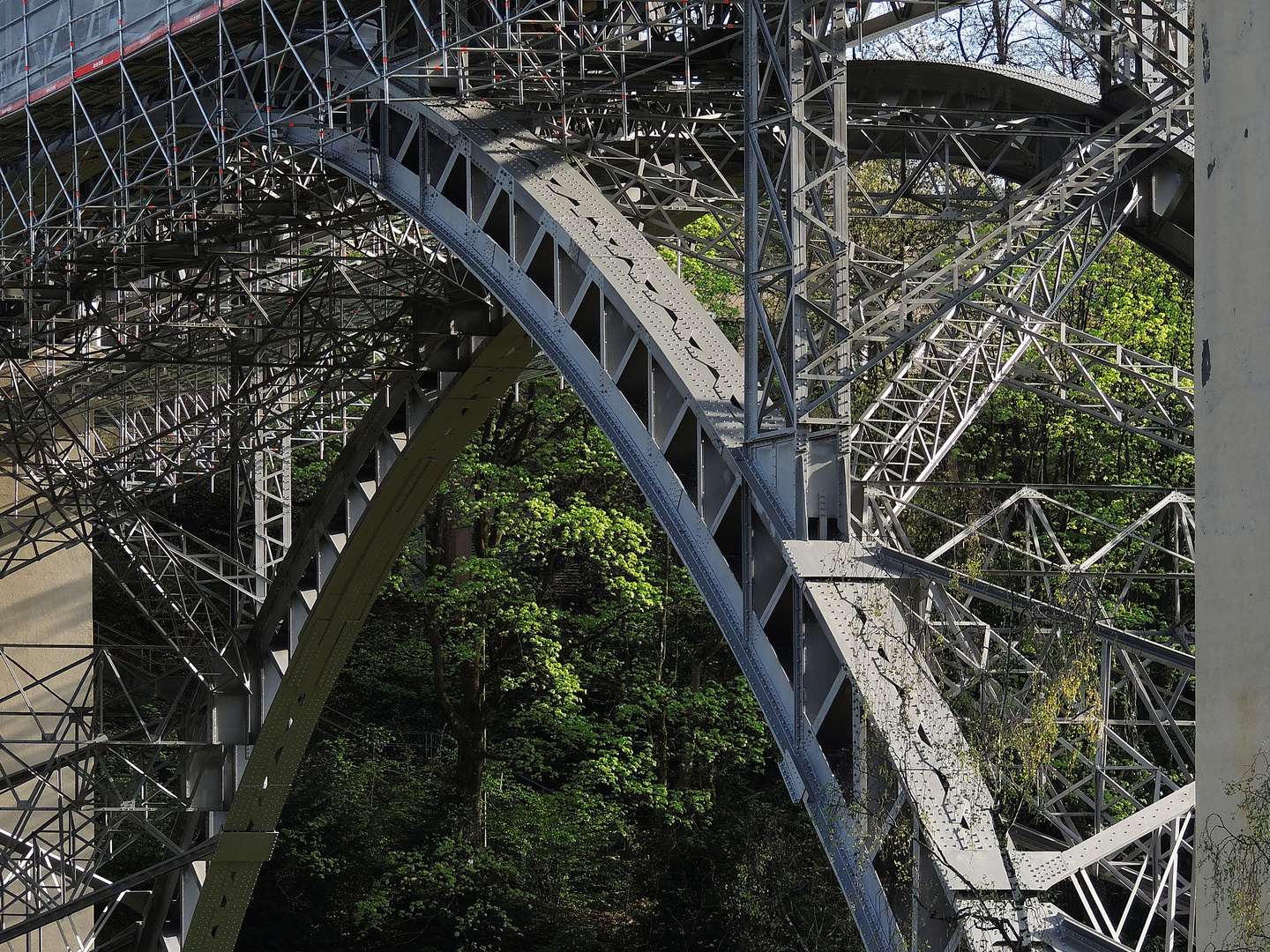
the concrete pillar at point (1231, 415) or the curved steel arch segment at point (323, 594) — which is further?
the curved steel arch segment at point (323, 594)

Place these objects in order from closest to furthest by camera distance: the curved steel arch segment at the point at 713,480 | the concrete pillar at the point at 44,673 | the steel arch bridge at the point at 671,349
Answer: the curved steel arch segment at the point at 713,480 < the steel arch bridge at the point at 671,349 < the concrete pillar at the point at 44,673

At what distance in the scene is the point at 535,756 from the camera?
108ft

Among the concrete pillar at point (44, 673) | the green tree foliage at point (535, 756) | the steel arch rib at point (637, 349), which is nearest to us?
the steel arch rib at point (637, 349)

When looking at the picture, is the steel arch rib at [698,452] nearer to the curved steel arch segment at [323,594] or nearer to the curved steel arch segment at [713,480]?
the curved steel arch segment at [713,480]

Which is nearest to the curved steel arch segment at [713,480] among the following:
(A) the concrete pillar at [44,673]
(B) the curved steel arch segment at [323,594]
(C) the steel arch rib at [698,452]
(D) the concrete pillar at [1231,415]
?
(C) the steel arch rib at [698,452]

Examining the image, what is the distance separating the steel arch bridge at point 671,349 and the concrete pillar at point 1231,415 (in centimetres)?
241

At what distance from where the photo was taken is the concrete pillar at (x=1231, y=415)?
681 cm

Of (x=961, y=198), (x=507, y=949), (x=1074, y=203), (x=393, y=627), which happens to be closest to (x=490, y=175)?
(x=961, y=198)

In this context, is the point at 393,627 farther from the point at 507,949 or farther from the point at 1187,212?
the point at 1187,212

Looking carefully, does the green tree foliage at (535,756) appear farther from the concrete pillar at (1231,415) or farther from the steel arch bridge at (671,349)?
the concrete pillar at (1231,415)

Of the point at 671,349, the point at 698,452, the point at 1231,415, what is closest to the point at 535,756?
the point at 671,349

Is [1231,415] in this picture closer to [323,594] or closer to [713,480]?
[713,480]

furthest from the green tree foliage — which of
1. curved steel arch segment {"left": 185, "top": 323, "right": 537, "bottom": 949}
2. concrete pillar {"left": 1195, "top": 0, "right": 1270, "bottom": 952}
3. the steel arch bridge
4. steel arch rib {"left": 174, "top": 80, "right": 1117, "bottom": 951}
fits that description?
concrete pillar {"left": 1195, "top": 0, "right": 1270, "bottom": 952}

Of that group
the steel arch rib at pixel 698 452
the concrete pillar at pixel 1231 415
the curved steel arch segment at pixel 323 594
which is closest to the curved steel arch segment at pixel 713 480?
the steel arch rib at pixel 698 452
